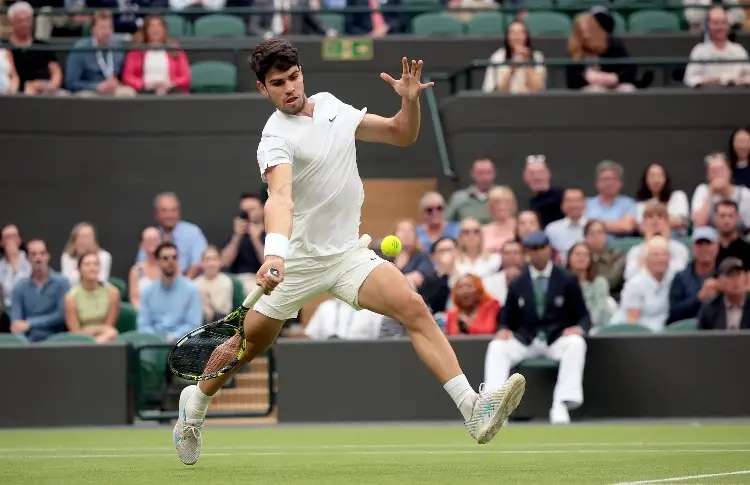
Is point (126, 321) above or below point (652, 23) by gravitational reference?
below

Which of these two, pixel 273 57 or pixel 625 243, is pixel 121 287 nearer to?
pixel 625 243

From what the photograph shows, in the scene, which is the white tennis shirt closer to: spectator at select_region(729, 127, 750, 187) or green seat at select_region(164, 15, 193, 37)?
spectator at select_region(729, 127, 750, 187)

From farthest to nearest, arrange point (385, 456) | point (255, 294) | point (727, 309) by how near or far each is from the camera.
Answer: point (727, 309) → point (385, 456) → point (255, 294)

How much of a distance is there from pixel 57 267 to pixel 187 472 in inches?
368

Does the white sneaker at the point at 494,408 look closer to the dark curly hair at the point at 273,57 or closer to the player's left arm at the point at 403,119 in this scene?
the player's left arm at the point at 403,119

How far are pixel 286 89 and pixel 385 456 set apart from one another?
97.7 inches

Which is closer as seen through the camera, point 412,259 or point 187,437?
point 187,437

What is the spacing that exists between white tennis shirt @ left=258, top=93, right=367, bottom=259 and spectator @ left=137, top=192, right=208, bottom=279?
7545mm

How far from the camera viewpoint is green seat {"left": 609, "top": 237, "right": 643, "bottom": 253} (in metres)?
14.2

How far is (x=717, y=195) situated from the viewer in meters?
14.5

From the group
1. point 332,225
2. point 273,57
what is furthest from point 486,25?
point 273,57

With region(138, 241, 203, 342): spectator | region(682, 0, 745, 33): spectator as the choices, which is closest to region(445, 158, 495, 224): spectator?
region(138, 241, 203, 342): spectator

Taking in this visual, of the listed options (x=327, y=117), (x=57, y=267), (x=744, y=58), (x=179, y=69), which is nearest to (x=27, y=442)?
(x=327, y=117)

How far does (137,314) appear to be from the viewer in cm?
1419
